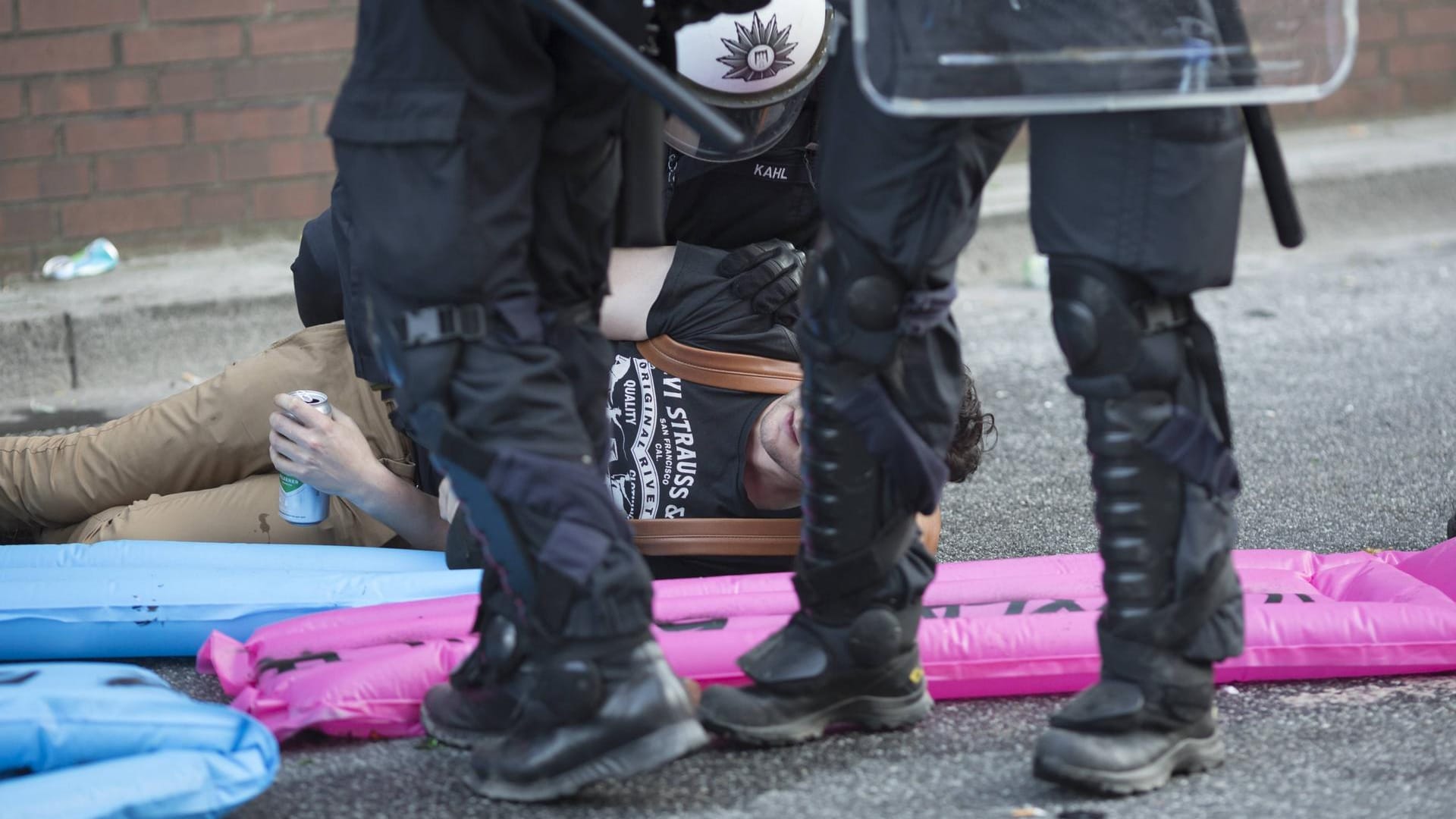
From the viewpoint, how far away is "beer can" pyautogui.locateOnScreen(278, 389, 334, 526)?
8.89 ft

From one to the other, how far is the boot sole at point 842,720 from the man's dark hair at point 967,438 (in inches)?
31.6

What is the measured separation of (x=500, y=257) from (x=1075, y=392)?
25.9 inches

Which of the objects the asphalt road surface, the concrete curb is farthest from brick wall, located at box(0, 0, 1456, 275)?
the asphalt road surface

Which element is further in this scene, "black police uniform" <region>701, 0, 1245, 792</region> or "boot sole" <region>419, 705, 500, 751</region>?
"boot sole" <region>419, 705, 500, 751</region>

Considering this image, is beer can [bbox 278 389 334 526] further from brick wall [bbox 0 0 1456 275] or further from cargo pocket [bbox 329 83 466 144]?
brick wall [bbox 0 0 1456 275]

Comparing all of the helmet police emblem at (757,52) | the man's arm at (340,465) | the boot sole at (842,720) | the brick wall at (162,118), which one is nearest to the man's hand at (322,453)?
the man's arm at (340,465)

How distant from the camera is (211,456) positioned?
290 centimetres

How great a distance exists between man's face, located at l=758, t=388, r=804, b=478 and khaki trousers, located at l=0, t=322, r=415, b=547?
26.4 inches

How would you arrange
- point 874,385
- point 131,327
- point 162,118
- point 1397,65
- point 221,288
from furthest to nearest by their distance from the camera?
point 1397,65 < point 162,118 < point 221,288 < point 131,327 < point 874,385

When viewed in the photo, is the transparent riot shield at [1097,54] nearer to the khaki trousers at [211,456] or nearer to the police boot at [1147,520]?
the police boot at [1147,520]

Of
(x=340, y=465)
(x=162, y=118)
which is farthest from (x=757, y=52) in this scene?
(x=162, y=118)

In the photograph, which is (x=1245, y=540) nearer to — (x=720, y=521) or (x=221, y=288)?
(x=720, y=521)

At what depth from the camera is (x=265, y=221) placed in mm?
4941

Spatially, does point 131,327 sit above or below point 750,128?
below
